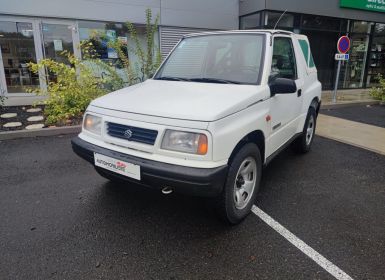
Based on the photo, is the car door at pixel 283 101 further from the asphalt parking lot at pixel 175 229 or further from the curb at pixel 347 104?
the curb at pixel 347 104

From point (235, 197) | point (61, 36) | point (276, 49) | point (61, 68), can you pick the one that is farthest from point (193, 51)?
point (61, 36)

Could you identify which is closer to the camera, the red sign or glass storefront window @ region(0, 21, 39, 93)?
glass storefront window @ region(0, 21, 39, 93)

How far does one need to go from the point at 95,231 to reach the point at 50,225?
1.62ft

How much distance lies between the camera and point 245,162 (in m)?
2.97

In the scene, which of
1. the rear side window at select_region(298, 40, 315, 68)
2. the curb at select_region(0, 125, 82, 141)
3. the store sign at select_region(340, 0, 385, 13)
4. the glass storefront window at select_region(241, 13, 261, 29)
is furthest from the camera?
the store sign at select_region(340, 0, 385, 13)

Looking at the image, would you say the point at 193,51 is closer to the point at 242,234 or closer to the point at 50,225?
the point at 242,234

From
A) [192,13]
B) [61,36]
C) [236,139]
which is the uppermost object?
[192,13]

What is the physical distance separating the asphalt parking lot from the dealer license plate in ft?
2.09

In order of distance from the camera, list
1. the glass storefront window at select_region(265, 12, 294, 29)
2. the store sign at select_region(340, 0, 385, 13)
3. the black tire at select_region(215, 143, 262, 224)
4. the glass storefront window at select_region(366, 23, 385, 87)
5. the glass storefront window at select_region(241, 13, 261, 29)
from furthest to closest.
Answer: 1. the glass storefront window at select_region(366, 23, 385, 87)
2. the store sign at select_region(340, 0, 385, 13)
3. the glass storefront window at select_region(241, 13, 261, 29)
4. the glass storefront window at select_region(265, 12, 294, 29)
5. the black tire at select_region(215, 143, 262, 224)

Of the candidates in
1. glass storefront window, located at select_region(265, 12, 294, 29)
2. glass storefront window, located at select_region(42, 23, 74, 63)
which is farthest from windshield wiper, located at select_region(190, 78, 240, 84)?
glass storefront window, located at select_region(265, 12, 294, 29)

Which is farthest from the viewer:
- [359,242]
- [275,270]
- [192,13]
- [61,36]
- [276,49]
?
[192,13]

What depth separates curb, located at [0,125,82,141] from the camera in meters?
6.10

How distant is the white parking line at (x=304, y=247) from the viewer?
7.89ft

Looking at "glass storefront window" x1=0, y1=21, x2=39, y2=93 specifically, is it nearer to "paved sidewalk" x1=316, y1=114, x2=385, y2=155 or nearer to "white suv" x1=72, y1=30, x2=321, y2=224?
"white suv" x1=72, y1=30, x2=321, y2=224
